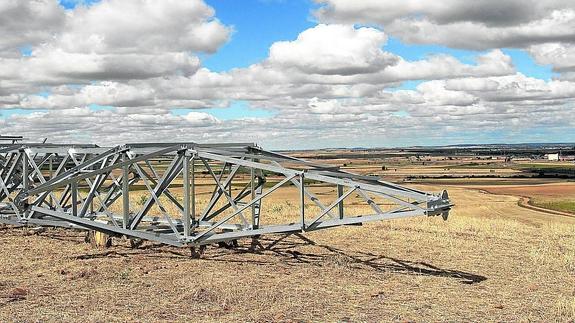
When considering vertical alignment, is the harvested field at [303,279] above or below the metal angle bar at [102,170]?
below

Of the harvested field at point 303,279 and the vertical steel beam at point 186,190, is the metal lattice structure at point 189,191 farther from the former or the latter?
the harvested field at point 303,279

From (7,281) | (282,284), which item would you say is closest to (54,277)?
(7,281)

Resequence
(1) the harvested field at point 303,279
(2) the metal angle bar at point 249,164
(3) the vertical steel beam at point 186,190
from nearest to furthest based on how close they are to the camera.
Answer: (1) the harvested field at point 303,279 → (2) the metal angle bar at point 249,164 → (3) the vertical steel beam at point 186,190

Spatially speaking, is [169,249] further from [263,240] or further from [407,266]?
[407,266]

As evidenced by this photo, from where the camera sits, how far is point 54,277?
1340 centimetres

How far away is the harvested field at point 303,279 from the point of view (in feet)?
34.2

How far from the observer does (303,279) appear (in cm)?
1324

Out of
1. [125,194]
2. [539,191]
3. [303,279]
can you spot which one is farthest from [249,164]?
[539,191]

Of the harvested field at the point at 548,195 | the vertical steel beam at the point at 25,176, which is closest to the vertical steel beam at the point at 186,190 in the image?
the vertical steel beam at the point at 25,176

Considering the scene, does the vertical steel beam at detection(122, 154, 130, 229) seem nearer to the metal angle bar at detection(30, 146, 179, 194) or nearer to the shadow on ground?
Answer: the metal angle bar at detection(30, 146, 179, 194)

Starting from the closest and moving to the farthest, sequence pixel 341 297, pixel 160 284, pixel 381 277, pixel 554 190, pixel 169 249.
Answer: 1. pixel 341 297
2. pixel 160 284
3. pixel 381 277
4. pixel 169 249
5. pixel 554 190

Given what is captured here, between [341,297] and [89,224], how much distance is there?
8.15 metres

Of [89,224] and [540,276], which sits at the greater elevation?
[89,224]

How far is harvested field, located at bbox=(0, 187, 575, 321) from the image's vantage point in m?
10.4
